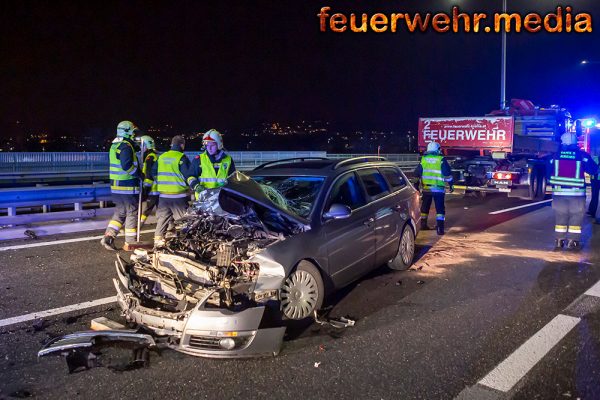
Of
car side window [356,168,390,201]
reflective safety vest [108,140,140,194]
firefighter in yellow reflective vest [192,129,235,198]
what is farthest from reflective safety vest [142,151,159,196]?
car side window [356,168,390,201]

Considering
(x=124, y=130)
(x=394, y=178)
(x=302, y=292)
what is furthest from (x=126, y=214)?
(x=302, y=292)

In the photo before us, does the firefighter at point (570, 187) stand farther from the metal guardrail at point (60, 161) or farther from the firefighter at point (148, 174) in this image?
the metal guardrail at point (60, 161)

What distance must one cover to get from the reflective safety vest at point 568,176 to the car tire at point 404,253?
3051mm

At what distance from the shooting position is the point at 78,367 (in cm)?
398

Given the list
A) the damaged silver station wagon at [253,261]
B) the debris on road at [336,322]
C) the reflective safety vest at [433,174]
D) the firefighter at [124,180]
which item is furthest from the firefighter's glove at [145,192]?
the reflective safety vest at [433,174]

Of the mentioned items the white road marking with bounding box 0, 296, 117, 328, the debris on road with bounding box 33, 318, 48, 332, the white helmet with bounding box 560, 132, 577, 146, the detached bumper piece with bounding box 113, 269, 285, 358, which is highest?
the white helmet with bounding box 560, 132, 577, 146

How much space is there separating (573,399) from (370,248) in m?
2.83

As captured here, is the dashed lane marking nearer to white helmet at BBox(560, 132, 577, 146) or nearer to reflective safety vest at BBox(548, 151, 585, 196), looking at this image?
reflective safety vest at BBox(548, 151, 585, 196)

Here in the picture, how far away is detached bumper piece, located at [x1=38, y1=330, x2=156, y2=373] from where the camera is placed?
13.2ft

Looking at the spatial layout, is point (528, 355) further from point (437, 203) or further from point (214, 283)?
point (437, 203)

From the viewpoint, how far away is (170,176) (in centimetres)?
802

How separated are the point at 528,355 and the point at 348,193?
101 inches

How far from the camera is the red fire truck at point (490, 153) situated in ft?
50.3

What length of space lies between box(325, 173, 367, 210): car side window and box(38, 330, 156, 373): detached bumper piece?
7.97 feet
